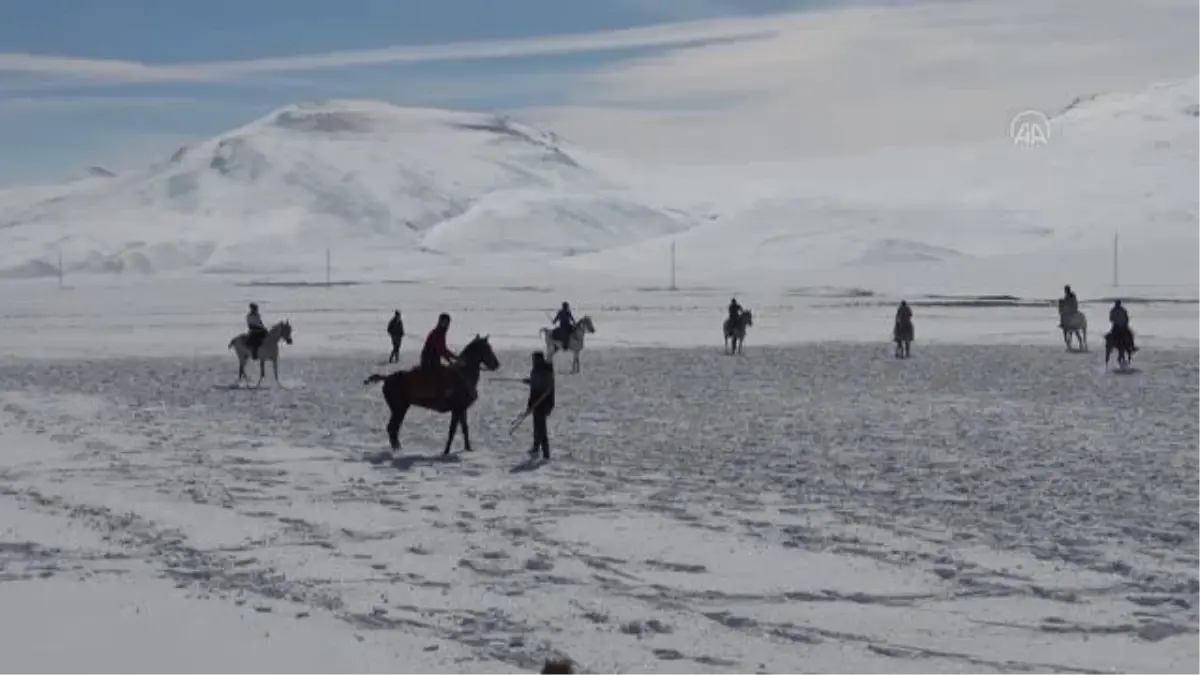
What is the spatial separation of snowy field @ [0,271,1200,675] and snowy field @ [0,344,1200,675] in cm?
3

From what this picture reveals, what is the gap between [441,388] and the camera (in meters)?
16.7

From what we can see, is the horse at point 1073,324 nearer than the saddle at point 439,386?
No

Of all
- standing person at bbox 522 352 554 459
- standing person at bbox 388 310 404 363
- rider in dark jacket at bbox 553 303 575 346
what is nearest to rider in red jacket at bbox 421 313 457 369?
standing person at bbox 522 352 554 459

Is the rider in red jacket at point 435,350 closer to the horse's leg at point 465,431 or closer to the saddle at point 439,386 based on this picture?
the saddle at point 439,386

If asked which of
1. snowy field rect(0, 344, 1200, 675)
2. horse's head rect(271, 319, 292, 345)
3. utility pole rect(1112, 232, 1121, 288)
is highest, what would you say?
utility pole rect(1112, 232, 1121, 288)

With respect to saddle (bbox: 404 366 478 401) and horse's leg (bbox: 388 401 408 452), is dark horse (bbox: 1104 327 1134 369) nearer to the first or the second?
saddle (bbox: 404 366 478 401)

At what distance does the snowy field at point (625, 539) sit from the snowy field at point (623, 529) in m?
0.03

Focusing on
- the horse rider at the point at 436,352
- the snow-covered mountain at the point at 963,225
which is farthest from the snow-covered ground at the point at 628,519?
the snow-covered mountain at the point at 963,225

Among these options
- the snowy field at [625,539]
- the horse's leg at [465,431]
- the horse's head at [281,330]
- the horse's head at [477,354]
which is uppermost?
the horse's head at [281,330]

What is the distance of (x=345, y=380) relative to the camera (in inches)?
1078

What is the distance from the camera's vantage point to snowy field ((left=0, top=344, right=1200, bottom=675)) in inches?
352

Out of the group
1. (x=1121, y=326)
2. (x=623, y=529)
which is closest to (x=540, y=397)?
(x=623, y=529)

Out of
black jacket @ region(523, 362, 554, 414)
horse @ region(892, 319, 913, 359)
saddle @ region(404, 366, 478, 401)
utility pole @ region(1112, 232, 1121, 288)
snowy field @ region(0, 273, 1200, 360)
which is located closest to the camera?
black jacket @ region(523, 362, 554, 414)

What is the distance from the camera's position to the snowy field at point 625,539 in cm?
895
